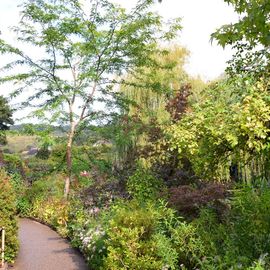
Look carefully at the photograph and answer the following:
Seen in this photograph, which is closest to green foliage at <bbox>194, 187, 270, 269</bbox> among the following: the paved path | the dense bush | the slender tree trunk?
the paved path

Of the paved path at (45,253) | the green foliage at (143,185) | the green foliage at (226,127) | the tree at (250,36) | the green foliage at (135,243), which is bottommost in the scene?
the paved path at (45,253)

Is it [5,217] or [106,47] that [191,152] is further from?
[106,47]

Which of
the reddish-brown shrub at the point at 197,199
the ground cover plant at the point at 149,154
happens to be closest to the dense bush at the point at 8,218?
the ground cover plant at the point at 149,154

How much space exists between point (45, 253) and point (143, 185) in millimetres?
2880

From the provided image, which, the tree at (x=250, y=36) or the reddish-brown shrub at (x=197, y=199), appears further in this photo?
Result: the reddish-brown shrub at (x=197, y=199)

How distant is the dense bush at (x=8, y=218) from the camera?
8.66 m

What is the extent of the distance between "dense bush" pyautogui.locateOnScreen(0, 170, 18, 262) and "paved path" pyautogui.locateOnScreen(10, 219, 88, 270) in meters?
0.31

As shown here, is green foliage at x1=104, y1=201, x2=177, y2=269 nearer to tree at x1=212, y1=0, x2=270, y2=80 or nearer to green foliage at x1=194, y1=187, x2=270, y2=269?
green foliage at x1=194, y1=187, x2=270, y2=269

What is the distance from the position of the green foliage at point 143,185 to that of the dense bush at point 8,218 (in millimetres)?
2996

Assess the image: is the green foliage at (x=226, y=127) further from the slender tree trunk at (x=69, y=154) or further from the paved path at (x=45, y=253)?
the slender tree trunk at (x=69, y=154)

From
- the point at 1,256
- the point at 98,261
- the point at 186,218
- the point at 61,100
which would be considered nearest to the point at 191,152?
the point at 186,218

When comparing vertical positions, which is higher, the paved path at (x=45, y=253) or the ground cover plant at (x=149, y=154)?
the ground cover plant at (x=149, y=154)

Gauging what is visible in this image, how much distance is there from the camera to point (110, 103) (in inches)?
547

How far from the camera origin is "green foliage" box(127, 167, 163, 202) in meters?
10.3
